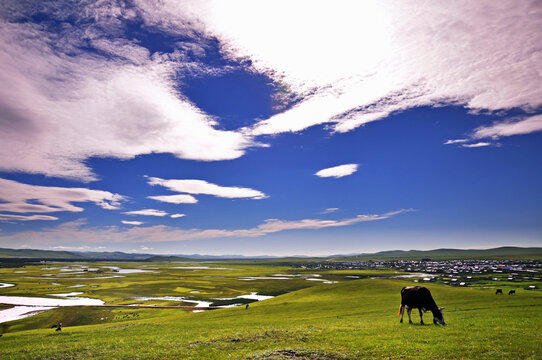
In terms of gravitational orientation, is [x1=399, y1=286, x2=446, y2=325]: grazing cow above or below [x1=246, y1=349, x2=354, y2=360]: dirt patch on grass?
above

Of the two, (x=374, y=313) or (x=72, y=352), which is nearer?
→ (x=72, y=352)

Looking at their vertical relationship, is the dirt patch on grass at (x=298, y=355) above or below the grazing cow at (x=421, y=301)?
below

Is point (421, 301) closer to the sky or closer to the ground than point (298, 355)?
closer to the sky

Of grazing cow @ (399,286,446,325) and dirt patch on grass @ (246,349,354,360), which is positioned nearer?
dirt patch on grass @ (246,349,354,360)

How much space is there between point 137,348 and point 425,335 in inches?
911

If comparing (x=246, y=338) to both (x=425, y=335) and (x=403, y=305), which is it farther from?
(x=403, y=305)

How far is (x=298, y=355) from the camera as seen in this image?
17922mm

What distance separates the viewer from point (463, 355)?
16.2 meters

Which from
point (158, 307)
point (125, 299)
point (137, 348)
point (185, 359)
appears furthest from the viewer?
point (125, 299)

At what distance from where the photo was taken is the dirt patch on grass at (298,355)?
17281 mm

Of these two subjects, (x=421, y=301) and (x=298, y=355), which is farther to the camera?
(x=421, y=301)

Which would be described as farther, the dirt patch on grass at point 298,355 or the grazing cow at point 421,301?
the grazing cow at point 421,301

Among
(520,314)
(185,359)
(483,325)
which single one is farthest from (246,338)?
(520,314)

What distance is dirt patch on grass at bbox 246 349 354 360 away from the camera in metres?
17.3
